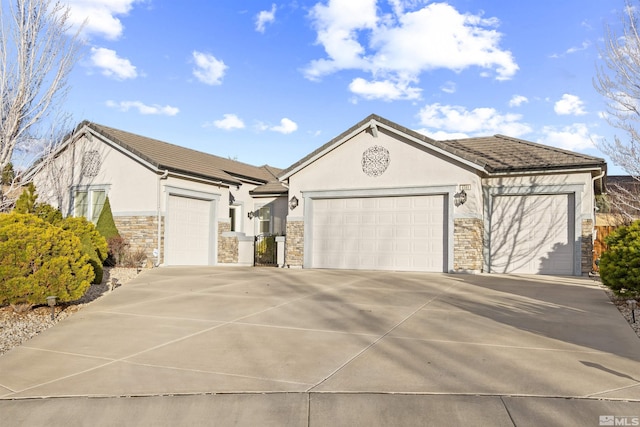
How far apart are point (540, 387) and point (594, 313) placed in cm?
496

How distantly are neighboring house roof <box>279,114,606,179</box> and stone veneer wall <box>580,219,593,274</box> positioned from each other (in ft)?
6.10

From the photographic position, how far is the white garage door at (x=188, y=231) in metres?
19.0

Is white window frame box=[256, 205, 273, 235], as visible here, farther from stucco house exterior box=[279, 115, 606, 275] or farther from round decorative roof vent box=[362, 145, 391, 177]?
round decorative roof vent box=[362, 145, 391, 177]

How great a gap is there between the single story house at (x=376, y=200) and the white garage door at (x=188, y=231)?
47 mm

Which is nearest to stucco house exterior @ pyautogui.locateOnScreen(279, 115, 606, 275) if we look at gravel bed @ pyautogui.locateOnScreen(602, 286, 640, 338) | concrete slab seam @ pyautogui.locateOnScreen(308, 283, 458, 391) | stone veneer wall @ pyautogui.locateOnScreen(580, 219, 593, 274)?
stone veneer wall @ pyautogui.locateOnScreen(580, 219, 593, 274)

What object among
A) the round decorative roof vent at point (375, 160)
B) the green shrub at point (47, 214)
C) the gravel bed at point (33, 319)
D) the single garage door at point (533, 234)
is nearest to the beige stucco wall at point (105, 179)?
the green shrub at point (47, 214)

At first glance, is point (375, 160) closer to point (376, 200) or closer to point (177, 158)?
point (376, 200)

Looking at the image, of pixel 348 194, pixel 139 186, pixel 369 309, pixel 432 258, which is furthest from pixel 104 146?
pixel 369 309

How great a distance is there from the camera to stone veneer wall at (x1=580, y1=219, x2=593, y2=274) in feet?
51.0

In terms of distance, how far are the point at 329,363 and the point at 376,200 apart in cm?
1195

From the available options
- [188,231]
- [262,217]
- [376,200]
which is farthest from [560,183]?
[188,231]

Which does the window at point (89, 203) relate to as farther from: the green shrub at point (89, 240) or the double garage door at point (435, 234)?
the double garage door at point (435, 234)

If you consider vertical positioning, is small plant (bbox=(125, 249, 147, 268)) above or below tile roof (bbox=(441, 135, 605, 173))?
below

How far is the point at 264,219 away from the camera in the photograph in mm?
23734
